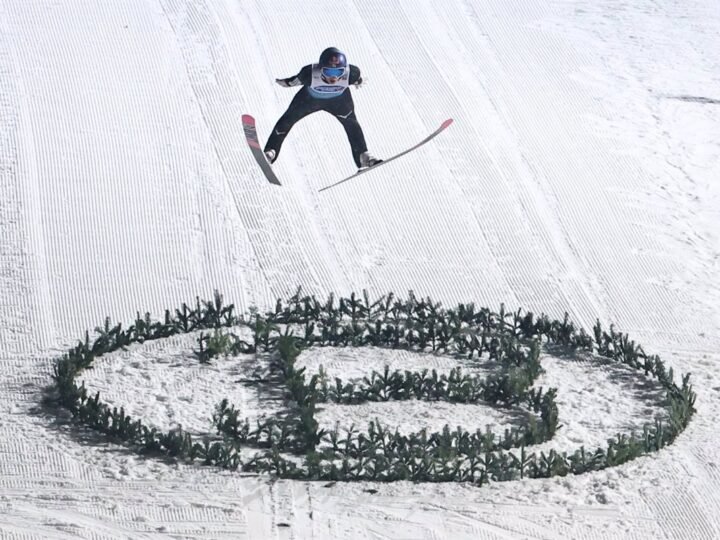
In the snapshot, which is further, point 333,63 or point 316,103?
point 316,103

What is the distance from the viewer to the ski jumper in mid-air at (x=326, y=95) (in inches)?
477

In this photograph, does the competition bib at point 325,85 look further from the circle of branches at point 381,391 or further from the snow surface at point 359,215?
the snow surface at point 359,215

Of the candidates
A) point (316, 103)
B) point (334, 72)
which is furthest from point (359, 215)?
point (334, 72)

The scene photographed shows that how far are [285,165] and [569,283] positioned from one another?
11.7 ft

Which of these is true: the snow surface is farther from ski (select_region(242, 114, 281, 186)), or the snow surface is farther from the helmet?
the helmet

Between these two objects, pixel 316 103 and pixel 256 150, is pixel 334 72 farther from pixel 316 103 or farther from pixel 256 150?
pixel 256 150

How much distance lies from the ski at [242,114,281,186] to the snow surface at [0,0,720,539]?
1.46 metres

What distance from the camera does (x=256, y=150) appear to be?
1358 centimetres

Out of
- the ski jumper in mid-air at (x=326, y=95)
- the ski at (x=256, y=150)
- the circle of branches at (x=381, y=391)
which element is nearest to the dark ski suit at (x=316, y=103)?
the ski jumper in mid-air at (x=326, y=95)

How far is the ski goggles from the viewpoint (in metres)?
12.1

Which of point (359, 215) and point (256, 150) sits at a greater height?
point (256, 150)

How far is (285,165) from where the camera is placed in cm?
1673

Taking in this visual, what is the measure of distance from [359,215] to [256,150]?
2.68 metres

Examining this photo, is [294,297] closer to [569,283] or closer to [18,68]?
[569,283]
